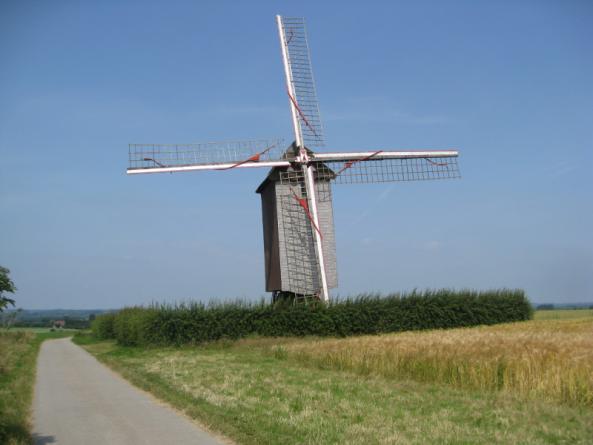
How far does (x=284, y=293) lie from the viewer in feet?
111

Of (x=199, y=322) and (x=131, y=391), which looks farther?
(x=199, y=322)

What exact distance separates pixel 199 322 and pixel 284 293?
15.6 feet

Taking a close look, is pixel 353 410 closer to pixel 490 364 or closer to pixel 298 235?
pixel 490 364

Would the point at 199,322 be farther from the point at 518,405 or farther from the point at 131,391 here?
the point at 518,405

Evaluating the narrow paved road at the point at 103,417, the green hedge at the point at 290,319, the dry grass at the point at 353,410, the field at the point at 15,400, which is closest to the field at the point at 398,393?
the dry grass at the point at 353,410

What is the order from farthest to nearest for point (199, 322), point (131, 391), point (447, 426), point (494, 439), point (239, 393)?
point (199, 322) → point (131, 391) → point (239, 393) → point (447, 426) → point (494, 439)

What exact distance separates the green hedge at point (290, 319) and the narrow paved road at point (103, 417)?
12.5 m

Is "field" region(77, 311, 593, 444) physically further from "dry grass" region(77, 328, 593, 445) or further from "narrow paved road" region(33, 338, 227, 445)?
"narrow paved road" region(33, 338, 227, 445)

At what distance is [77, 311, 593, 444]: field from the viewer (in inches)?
381

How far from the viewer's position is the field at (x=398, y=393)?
31.7 feet

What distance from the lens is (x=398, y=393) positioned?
528 inches

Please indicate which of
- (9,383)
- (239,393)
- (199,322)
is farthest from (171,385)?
(199,322)

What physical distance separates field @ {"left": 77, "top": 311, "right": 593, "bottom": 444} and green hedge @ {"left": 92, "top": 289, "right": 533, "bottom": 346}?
10048mm

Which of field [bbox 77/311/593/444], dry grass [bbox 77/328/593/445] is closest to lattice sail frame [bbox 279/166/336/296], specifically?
field [bbox 77/311/593/444]
